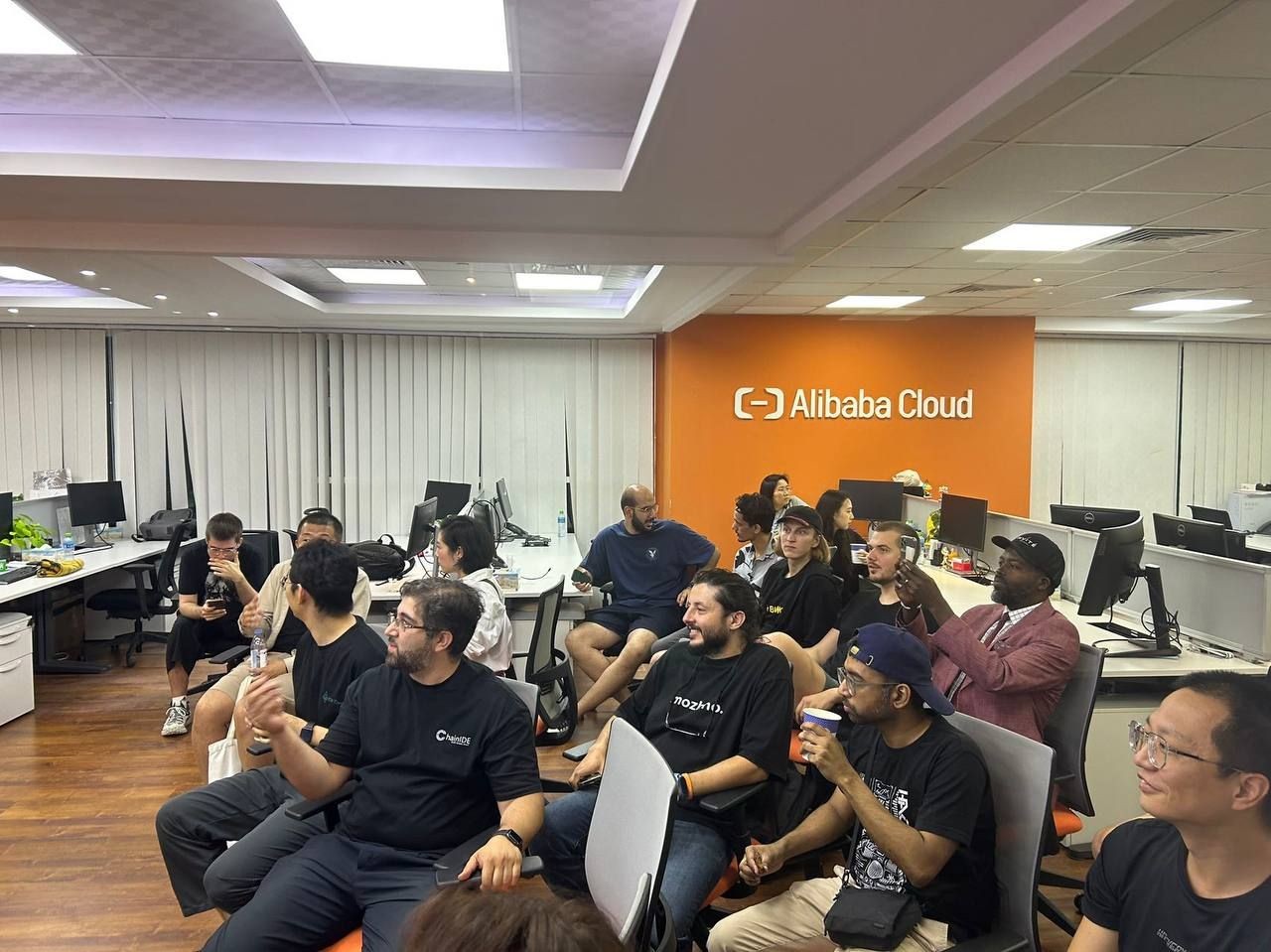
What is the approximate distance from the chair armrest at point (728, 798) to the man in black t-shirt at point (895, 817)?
0.59 ft

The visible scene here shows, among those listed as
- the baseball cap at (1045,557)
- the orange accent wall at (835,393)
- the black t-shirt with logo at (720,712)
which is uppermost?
the orange accent wall at (835,393)

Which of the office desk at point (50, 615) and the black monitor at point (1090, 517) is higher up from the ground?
the black monitor at point (1090, 517)

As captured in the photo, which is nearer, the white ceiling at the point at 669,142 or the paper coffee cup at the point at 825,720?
the paper coffee cup at the point at 825,720

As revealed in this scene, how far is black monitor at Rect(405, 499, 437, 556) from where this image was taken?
218 inches

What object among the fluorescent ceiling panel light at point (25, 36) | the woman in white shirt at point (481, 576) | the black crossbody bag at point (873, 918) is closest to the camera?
the black crossbody bag at point (873, 918)

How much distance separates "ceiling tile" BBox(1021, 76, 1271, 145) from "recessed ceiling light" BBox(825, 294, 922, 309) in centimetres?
322

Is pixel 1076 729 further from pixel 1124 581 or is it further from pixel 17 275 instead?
pixel 17 275

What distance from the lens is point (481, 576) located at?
12.3 ft

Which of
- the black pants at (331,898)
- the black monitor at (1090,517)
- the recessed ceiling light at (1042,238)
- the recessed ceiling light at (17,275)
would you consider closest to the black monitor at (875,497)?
the black monitor at (1090,517)

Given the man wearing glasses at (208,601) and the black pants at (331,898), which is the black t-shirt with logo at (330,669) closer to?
the black pants at (331,898)

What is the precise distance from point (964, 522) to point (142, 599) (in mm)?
6066

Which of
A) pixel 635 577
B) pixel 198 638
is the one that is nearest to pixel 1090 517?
pixel 635 577

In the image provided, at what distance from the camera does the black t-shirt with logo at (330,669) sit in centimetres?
272

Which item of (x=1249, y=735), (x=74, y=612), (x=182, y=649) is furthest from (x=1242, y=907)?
(x=74, y=612)
